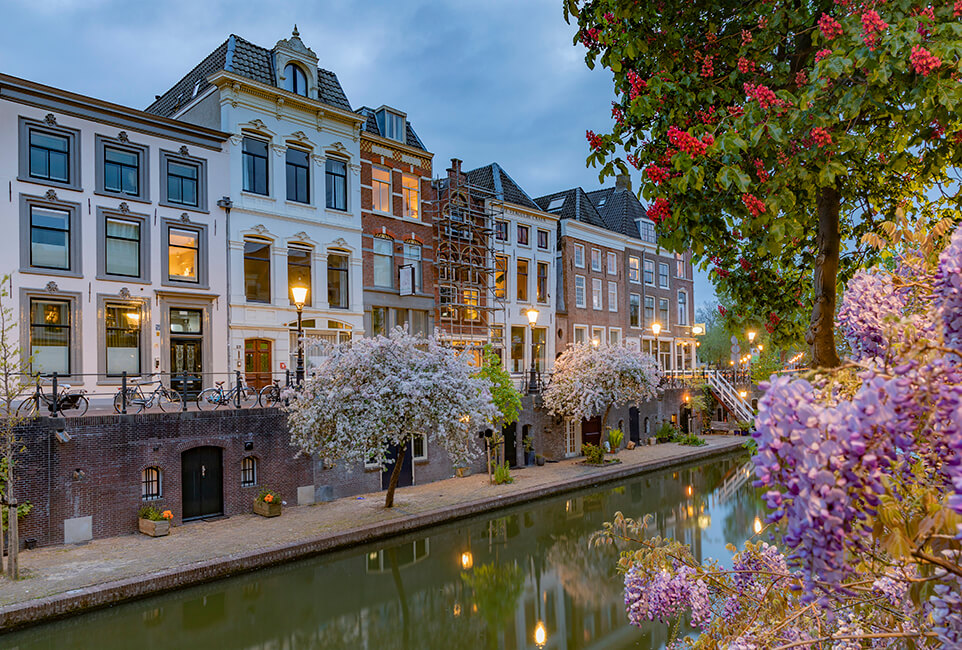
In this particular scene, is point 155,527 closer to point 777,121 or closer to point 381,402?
point 381,402

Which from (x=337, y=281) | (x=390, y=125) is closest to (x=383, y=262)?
(x=337, y=281)

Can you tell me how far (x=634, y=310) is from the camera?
4500cm

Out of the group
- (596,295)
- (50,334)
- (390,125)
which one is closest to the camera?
(50,334)

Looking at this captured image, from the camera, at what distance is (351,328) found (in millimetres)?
27766

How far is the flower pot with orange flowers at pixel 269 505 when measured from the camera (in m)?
18.7

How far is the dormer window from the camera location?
97.6 ft

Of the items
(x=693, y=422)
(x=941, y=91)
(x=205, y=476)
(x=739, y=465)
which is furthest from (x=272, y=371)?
(x=693, y=422)

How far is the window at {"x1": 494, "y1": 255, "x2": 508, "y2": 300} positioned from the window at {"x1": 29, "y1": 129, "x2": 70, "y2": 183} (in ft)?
66.5

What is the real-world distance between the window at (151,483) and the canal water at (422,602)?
15.5 feet

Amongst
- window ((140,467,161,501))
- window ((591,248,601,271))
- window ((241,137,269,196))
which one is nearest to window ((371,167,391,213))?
window ((241,137,269,196))

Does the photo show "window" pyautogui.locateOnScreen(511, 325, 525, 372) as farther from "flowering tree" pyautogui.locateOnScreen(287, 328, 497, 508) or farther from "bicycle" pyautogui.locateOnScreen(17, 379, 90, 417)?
"bicycle" pyautogui.locateOnScreen(17, 379, 90, 417)

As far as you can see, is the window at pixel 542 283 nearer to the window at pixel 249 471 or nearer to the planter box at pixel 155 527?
the window at pixel 249 471

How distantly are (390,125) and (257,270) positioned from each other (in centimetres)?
960

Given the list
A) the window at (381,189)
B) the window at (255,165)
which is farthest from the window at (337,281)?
the window at (255,165)
